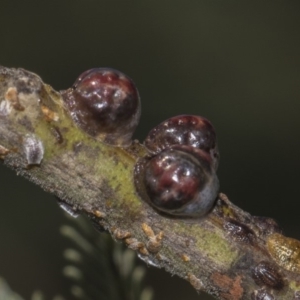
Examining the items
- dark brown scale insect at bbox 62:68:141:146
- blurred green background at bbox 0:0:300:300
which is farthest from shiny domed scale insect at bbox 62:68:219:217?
blurred green background at bbox 0:0:300:300

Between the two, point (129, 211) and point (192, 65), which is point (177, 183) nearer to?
point (129, 211)

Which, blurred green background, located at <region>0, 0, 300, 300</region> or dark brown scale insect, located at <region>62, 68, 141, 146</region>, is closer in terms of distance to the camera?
dark brown scale insect, located at <region>62, 68, 141, 146</region>

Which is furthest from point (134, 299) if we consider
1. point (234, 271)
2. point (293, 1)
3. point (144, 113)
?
point (293, 1)

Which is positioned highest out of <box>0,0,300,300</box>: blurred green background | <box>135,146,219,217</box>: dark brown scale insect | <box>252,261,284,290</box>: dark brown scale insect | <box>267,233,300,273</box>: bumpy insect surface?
<box>135,146,219,217</box>: dark brown scale insect

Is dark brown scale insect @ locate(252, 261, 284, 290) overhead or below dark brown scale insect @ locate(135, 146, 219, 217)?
below

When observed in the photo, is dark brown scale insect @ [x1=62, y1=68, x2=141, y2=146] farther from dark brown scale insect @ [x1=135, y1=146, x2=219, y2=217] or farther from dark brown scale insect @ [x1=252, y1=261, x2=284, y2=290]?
dark brown scale insect @ [x1=252, y1=261, x2=284, y2=290]

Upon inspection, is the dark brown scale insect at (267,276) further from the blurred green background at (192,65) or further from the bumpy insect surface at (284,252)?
the blurred green background at (192,65)

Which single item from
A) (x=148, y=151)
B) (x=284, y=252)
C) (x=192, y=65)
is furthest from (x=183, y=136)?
(x=192, y=65)
